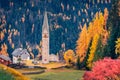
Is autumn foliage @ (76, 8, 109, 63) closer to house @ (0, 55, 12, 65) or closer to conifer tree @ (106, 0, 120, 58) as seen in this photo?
conifer tree @ (106, 0, 120, 58)

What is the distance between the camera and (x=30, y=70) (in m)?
8.51

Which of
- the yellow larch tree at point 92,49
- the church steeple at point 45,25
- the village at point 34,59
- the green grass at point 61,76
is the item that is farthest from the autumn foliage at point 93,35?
the church steeple at point 45,25

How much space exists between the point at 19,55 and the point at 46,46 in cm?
42

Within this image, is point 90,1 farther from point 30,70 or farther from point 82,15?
point 30,70

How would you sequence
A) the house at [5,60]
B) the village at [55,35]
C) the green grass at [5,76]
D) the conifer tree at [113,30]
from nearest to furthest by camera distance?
the green grass at [5,76]
the conifer tree at [113,30]
the village at [55,35]
the house at [5,60]

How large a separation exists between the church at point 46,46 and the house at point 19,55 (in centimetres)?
25

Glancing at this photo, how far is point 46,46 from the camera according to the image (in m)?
8.54

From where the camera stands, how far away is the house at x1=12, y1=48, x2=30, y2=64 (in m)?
8.54

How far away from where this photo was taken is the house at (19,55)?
8.54 m

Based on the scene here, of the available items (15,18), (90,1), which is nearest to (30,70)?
(15,18)

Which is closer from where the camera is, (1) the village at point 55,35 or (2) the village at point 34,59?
(1) the village at point 55,35

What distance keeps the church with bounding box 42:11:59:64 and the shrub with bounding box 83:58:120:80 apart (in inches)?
27.0

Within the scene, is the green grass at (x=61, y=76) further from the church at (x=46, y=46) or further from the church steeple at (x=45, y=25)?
the church steeple at (x=45, y=25)

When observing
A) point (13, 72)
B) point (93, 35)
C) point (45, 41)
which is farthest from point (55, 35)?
point (13, 72)
